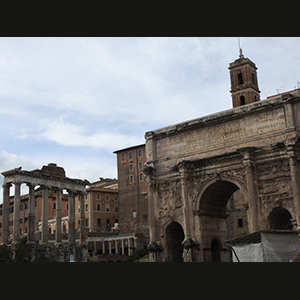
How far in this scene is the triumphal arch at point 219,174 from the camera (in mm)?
27828

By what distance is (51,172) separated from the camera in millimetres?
45594

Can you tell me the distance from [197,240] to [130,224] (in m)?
39.6

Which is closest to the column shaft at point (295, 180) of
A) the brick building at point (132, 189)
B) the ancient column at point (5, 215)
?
the ancient column at point (5, 215)

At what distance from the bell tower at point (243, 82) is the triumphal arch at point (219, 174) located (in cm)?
2650

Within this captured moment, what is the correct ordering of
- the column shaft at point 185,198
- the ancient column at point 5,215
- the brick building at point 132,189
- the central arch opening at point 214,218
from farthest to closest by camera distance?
the brick building at point 132,189
the ancient column at point 5,215
the central arch opening at point 214,218
the column shaft at point 185,198

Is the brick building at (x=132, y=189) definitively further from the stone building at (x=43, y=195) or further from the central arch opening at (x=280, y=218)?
the central arch opening at (x=280, y=218)

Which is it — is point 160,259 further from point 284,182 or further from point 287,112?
point 287,112

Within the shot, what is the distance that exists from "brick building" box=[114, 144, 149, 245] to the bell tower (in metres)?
17.5

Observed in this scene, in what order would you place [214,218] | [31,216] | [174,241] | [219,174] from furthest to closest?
[31,216] < [174,241] < [214,218] < [219,174]

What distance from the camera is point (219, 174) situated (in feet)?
98.8

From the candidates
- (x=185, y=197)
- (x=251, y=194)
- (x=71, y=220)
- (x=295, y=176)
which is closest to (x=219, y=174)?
(x=185, y=197)

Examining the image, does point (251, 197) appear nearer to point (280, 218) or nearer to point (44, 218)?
point (280, 218)

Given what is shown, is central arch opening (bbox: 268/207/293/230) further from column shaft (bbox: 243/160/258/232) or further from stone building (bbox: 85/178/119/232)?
stone building (bbox: 85/178/119/232)

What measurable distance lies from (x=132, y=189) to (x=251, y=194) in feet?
143
